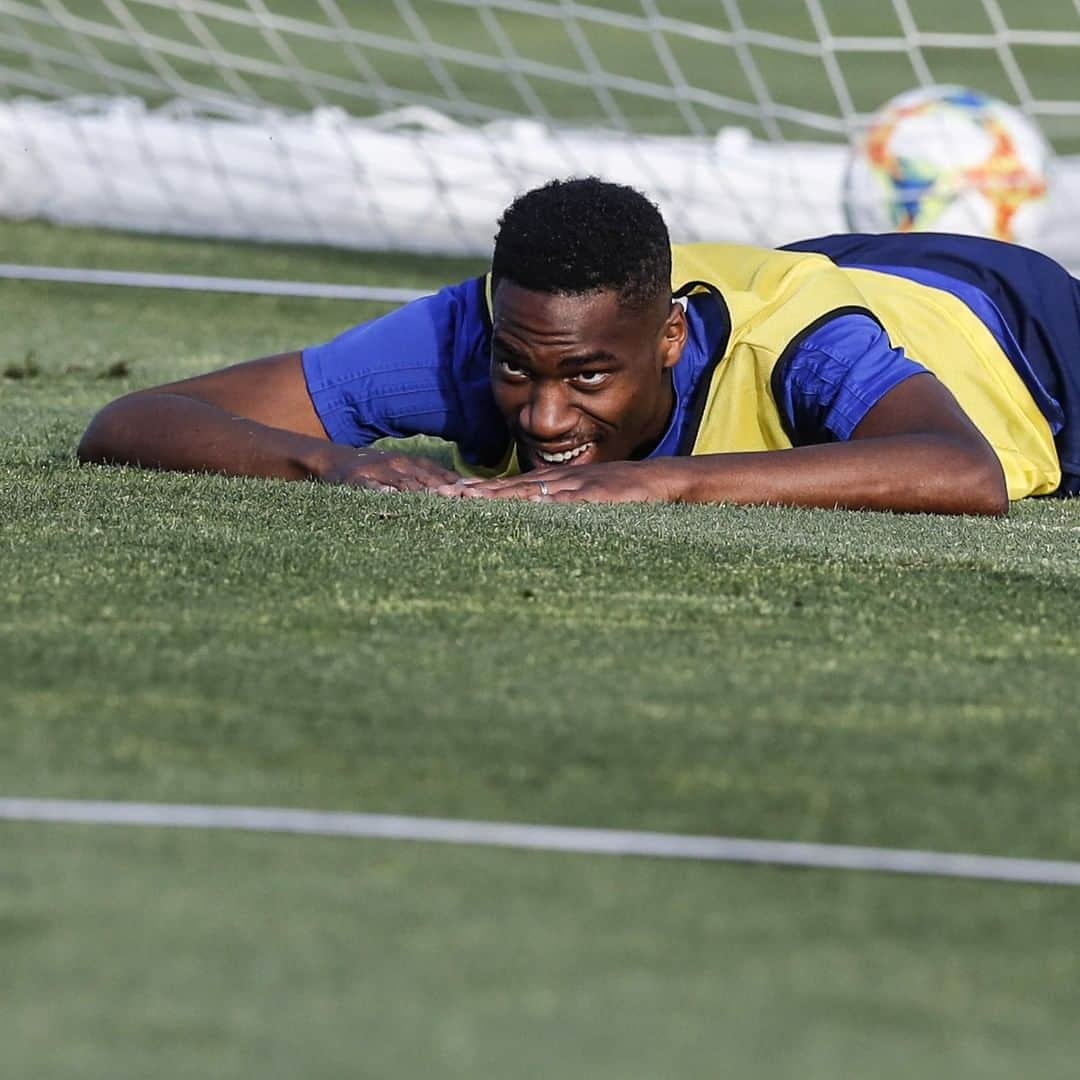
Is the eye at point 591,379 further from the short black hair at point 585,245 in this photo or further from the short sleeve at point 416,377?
the short sleeve at point 416,377

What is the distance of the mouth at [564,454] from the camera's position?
3.11 meters

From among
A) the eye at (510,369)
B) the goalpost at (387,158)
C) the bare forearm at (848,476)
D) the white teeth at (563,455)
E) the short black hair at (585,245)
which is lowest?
the bare forearm at (848,476)

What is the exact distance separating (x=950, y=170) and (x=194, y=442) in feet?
12.0

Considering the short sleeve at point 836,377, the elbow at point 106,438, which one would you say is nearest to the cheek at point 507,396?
the short sleeve at point 836,377

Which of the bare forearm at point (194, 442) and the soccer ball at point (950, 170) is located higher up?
the soccer ball at point (950, 170)

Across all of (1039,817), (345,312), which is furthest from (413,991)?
(345,312)

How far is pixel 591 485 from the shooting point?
2932mm

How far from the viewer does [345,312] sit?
5855 millimetres

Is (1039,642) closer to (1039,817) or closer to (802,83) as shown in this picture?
(1039,817)

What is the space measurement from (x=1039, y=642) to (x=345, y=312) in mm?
3838

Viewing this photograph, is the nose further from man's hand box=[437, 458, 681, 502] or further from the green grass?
the green grass

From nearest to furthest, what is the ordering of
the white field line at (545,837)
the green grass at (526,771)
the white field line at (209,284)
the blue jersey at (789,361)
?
the green grass at (526,771), the white field line at (545,837), the blue jersey at (789,361), the white field line at (209,284)

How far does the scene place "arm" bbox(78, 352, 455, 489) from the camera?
306 centimetres

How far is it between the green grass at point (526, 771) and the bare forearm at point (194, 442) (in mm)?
115
